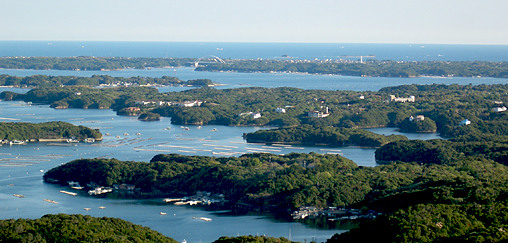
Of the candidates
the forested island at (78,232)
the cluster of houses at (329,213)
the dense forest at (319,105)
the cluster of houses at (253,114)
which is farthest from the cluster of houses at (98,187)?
the cluster of houses at (253,114)

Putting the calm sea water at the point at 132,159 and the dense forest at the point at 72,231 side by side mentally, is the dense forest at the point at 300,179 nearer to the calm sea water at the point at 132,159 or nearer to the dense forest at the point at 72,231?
the calm sea water at the point at 132,159

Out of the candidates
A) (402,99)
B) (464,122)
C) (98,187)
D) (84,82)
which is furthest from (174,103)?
(98,187)

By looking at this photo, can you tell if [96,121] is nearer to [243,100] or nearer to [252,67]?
[243,100]

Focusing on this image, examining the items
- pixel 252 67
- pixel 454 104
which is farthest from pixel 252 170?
pixel 252 67

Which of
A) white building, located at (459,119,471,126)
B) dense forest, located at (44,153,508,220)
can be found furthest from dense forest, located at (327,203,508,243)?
white building, located at (459,119,471,126)

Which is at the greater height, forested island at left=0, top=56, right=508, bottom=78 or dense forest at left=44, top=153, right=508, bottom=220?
dense forest at left=44, top=153, right=508, bottom=220

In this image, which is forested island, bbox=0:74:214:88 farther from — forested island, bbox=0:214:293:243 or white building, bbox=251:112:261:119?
forested island, bbox=0:214:293:243

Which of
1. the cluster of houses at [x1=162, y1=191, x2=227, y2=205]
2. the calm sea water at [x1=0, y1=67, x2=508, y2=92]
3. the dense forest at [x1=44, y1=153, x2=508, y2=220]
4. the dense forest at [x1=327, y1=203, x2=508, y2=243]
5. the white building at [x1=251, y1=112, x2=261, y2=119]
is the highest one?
the dense forest at [x1=327, y1=203, x2=508, y2=243]

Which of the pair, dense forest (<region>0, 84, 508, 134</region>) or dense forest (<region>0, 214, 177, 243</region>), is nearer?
dense forest (<region>0, 214, 177, 243</region>)
